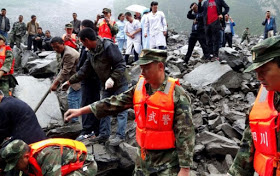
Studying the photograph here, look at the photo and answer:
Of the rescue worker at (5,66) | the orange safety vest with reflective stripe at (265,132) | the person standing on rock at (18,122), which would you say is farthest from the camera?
the rescue worker at (5,66)

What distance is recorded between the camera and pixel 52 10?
40938 millimetres

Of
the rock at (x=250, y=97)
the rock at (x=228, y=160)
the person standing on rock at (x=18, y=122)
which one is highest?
the person standing on rock at (x=18, y=122)

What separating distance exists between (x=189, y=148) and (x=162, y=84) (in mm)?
663

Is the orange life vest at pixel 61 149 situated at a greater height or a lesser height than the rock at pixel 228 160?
greater

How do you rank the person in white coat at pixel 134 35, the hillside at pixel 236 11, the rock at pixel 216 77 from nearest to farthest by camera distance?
the rock at pixel 216 77, the person in white coat at pixel 134 35, the hillside at pixel 236 11

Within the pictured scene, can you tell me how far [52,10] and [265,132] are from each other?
43.0 meters

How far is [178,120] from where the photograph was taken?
8.67ft

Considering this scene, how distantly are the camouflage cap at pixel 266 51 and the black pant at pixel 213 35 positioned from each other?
646 centimetres

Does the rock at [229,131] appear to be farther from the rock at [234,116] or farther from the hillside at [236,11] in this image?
the hillside at [236,11]

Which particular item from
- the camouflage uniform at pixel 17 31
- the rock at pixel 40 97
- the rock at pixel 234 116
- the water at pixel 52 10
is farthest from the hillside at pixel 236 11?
the rock at pixel 234 116

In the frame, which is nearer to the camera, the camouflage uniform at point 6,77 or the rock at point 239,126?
the rock at point 239,126

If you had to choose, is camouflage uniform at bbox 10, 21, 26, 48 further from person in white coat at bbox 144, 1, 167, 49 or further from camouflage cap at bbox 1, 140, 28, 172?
camouflage cap at bbox 1, 140, 28, 172

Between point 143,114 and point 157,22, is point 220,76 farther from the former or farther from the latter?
point 143,114

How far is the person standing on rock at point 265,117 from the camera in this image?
1.77m
